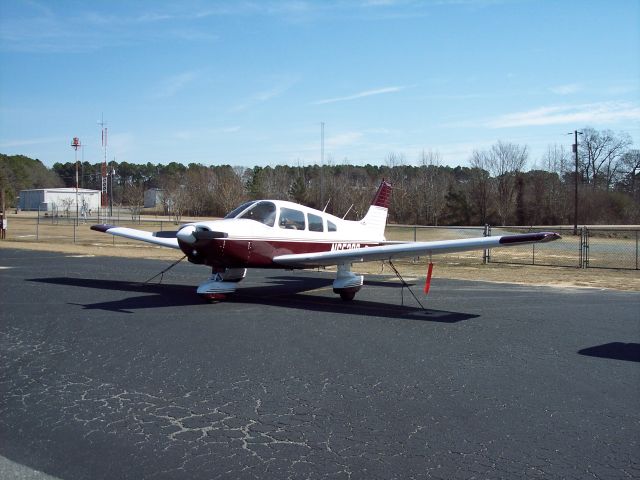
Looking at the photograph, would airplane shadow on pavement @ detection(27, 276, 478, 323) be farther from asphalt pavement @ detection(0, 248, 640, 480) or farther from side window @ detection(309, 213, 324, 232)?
side window @ detection(309, 213, 324, 232)

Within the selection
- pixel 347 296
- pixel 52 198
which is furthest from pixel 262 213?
pixel 52 198

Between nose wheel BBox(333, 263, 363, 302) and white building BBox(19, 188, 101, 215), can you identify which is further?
white building BBox(19, 188, 101, 215)

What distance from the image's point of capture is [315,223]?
47.4 ft

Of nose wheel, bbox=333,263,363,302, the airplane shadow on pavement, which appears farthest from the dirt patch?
nose wheel, bbox=333,263,363,302

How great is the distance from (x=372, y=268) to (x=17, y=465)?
1804cm

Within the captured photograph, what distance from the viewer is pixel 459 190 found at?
7769 cm

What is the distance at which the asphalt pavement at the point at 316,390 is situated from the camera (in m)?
4.56

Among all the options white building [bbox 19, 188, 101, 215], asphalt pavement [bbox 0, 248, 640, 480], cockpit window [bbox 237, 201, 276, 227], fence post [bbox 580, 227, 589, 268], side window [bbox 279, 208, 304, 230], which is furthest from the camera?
white building [bbox 19, 188, 101, 215]

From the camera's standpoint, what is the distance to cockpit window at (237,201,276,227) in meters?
13.3

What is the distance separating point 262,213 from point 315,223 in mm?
1582

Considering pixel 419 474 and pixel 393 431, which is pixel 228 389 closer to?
pixel 393 431

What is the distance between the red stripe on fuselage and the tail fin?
392cm

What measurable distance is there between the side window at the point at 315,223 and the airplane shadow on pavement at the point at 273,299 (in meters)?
1.61

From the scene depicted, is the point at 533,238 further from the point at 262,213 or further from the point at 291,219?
the point at 262,213
